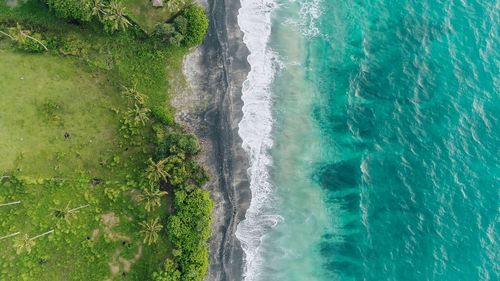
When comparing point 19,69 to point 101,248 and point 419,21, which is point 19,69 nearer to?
point 101,248

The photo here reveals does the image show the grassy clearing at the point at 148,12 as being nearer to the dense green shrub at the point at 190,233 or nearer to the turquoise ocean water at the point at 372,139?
the turquoise ocean water at the point at 372,139

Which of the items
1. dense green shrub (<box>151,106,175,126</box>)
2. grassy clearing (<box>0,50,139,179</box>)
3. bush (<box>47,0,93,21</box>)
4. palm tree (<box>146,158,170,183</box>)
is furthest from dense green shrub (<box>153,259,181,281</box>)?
bush (<box>47,0,93,21</box>)

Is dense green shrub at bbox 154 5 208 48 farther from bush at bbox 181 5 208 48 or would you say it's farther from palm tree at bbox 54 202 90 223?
palm tree at bbox 54 202 90 223

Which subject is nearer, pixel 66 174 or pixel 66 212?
pixel 66 212

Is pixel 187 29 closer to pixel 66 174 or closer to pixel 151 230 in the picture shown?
pixel 66 174

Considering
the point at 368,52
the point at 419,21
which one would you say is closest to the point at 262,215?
the point at 368,52

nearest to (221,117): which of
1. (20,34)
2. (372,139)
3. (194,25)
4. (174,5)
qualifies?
(194,25)
